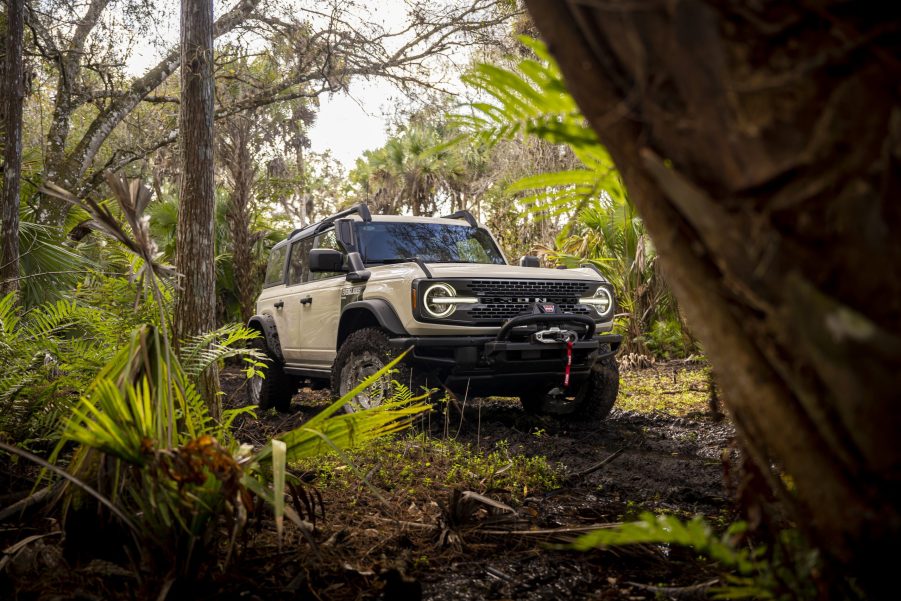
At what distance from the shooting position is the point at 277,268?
27.0 ft

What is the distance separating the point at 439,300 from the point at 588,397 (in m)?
1.78

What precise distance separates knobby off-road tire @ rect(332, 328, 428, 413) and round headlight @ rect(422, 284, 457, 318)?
1.38ft

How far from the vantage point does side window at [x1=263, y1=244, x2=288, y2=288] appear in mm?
7992

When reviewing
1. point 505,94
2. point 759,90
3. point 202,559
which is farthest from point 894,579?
point 202,559

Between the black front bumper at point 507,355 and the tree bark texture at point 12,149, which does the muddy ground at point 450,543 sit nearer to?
the black front bumper at point 507,355

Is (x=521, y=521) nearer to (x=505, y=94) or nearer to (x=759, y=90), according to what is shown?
(x=505, y=94)

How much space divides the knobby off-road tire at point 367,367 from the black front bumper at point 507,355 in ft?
0.40

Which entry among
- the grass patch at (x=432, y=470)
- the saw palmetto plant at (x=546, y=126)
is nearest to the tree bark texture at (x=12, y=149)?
the grass patch at (x=432, y=470)

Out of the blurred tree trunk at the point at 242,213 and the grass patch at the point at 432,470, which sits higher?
the blurred tree trunk at the point at 242,213

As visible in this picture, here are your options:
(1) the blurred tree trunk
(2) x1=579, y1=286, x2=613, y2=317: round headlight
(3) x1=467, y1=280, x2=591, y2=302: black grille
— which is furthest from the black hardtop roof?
(1) the blurred tree trunk

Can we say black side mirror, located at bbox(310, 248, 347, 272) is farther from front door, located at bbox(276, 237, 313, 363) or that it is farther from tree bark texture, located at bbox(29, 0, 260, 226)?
tree bark texture, located at bbox(29, 0, 260, 226)

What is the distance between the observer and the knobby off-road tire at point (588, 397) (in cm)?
597

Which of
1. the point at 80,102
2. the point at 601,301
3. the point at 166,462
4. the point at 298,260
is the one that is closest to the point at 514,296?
the point at 601,301

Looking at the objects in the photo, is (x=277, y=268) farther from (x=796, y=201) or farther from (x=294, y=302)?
(x=796, y=201)
